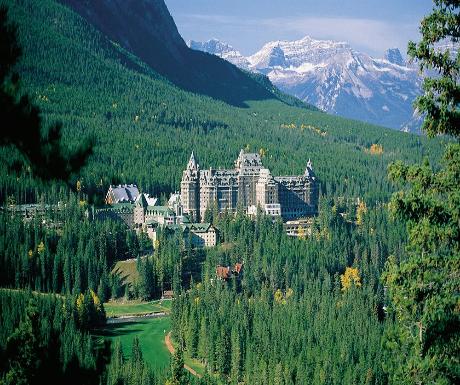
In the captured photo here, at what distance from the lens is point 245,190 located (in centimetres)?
14612

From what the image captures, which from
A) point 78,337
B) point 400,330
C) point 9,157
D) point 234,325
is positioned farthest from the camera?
point 234,325

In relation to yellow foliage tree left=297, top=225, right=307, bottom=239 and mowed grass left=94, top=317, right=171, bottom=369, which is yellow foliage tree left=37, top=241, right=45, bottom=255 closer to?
mowed grass left=94, top=317, right=171, bottom=369

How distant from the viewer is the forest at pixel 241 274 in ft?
62.7

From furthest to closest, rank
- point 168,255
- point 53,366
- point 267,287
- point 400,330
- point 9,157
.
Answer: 1. point 168,255
2. point 267,287
3. point 400,330
4. point 53,366
5. point 9,157

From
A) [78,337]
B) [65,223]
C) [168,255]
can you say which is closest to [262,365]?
[78,337]

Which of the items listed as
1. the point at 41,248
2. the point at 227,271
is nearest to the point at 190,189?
the point at 227,271

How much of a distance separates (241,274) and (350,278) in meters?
14.9

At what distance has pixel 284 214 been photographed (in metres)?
145

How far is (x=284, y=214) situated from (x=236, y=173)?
39.8 ft

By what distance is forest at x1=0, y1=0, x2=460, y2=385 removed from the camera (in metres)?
19.1

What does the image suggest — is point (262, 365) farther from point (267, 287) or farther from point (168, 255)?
point (168, 255)

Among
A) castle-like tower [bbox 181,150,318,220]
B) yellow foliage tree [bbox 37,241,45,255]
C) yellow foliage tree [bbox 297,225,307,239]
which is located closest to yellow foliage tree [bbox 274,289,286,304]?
yellow foliage tree [bbox 297,225,307,239]

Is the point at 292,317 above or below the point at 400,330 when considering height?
below

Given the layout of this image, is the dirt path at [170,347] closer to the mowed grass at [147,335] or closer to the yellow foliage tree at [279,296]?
the mowed grass at [147,335]
